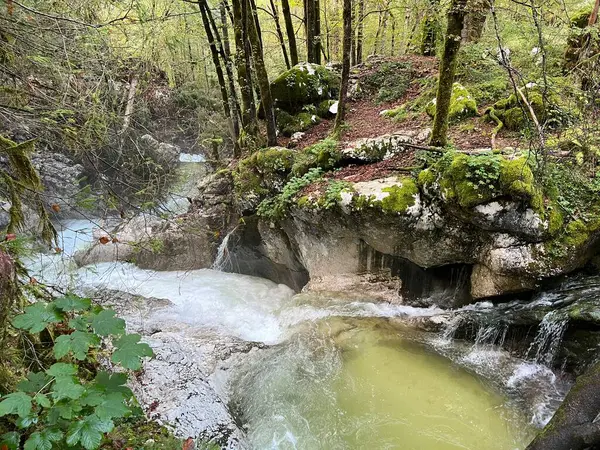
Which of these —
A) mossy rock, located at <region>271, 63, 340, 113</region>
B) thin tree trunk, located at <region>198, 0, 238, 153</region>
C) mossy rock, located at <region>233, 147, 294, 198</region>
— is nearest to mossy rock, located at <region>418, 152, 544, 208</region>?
mossy rock, located at <region>233, 147, 294, 198</region>

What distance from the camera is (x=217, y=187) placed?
31.2ft

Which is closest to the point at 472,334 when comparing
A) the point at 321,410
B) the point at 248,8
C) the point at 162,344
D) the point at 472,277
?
the point at 472,277

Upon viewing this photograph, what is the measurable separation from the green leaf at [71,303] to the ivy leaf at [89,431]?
64cm

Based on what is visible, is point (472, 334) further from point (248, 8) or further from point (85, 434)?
point (248, 8)

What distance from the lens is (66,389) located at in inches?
74.0

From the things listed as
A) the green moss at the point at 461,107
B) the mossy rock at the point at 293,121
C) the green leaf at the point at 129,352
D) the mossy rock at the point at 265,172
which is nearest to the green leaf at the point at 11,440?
the green leaf at the point at 129,352

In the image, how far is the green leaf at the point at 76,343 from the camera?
2031 millimetres

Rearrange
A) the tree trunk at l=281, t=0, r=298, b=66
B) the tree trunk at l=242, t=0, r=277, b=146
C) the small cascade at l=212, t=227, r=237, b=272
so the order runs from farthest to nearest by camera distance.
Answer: the tree trunk at l=281, t=0, r=298, b=66 → the small cascade at l=212, t=227, r=237, b=272 → the tree trunk at l=242, t=0, r=277, b=146

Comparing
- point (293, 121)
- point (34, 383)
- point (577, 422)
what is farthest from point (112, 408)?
point (293, 121)

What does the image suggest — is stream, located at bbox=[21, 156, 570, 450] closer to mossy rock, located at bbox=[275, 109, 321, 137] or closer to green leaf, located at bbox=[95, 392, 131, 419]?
green leaf, located at bbox=[95, 392, 131, 419]

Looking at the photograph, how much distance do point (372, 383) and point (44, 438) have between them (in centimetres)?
376

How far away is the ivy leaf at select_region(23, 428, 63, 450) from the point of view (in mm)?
1820

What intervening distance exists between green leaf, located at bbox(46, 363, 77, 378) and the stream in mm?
1301

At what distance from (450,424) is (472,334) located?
160 cm
